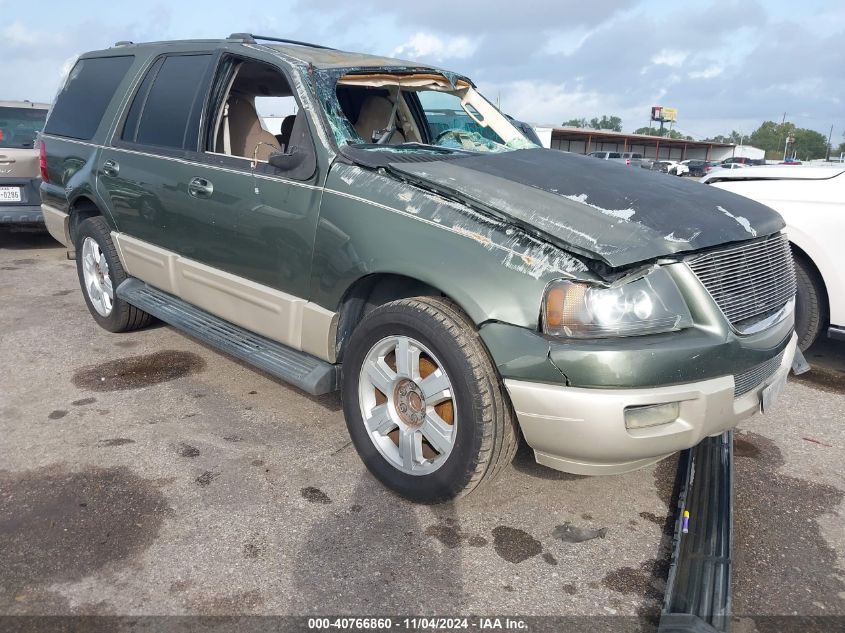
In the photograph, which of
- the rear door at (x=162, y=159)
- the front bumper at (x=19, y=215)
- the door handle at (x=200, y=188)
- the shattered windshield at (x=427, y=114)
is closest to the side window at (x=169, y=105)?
the rear door at (x=162, y=159)

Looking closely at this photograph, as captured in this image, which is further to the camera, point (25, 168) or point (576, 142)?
point (576, 142)

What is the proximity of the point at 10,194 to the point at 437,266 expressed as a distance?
707 centimetres

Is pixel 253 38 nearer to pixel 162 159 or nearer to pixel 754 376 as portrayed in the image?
pixel 162 159

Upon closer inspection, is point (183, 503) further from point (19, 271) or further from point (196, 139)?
point (19, 271)

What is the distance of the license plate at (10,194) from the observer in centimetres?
765

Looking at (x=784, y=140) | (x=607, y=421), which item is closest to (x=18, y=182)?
(x=607, y=421)

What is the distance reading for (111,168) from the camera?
171 inches

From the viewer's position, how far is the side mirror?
10.2 feet

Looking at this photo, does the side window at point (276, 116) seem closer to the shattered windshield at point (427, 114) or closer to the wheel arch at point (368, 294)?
the shattered windshield at point (427, 114)

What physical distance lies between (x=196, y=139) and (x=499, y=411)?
237cm

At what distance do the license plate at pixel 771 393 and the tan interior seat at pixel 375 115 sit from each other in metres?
2.43

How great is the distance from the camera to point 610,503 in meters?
2.95

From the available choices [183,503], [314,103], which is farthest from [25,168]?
[183,503]

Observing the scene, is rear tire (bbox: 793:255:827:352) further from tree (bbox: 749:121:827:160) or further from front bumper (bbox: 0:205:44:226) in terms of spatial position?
tree (bbox: 749:121:827:160)
